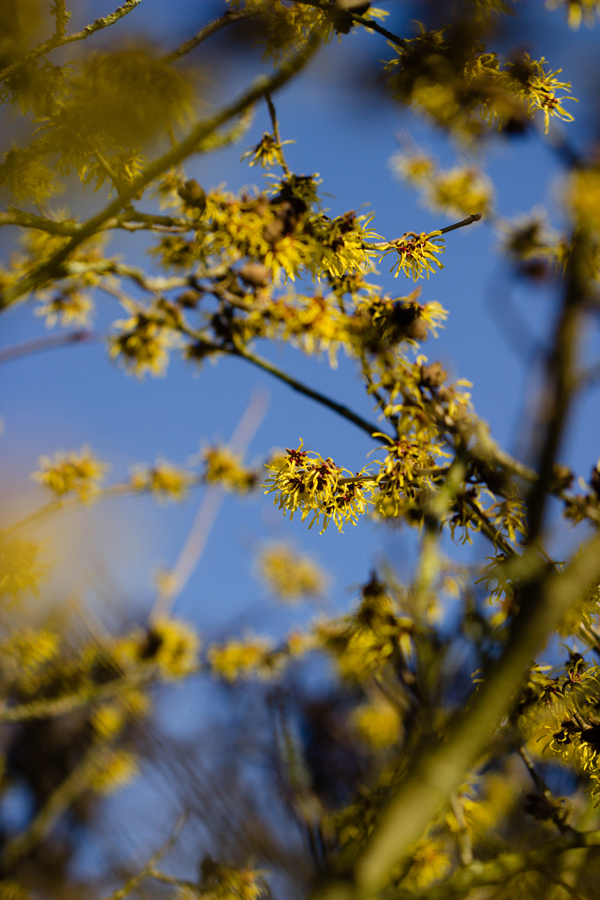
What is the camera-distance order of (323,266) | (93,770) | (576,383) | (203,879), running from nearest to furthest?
(576,383), (323,266), (203,879), (93,770)

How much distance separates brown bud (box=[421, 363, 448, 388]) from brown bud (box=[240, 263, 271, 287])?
0.72 m

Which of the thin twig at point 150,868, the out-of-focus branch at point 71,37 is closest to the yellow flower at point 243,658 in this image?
the thin twig at point 150,868

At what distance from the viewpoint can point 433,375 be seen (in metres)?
1.80

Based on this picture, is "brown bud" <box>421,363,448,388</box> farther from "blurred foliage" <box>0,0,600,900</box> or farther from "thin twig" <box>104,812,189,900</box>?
"thin twig" <box>104,812,189,900</box>

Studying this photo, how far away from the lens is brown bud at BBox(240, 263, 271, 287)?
1.89 meters

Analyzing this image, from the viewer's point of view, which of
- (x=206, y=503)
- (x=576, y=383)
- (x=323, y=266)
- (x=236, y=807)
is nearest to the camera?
(x=576, y=383)

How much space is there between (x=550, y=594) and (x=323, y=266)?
1.20 meters

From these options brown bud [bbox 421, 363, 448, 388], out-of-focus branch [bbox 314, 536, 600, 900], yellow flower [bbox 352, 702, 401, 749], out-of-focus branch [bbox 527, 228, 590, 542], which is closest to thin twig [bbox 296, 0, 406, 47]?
brown bud [bbox 421, 363, 448, 388]

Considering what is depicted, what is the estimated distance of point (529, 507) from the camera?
0.72 metres

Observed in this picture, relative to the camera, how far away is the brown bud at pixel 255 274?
6.22ft

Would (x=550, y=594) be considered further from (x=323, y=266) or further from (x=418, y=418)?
(x=323, y=266)

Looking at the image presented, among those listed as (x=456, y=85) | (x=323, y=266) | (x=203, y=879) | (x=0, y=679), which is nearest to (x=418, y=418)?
(x=323, y=266)

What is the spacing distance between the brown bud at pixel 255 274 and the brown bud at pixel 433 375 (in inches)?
28.3

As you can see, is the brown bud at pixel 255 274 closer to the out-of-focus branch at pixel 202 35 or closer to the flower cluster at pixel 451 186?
the out-of-focus branch at pixel 202 35
